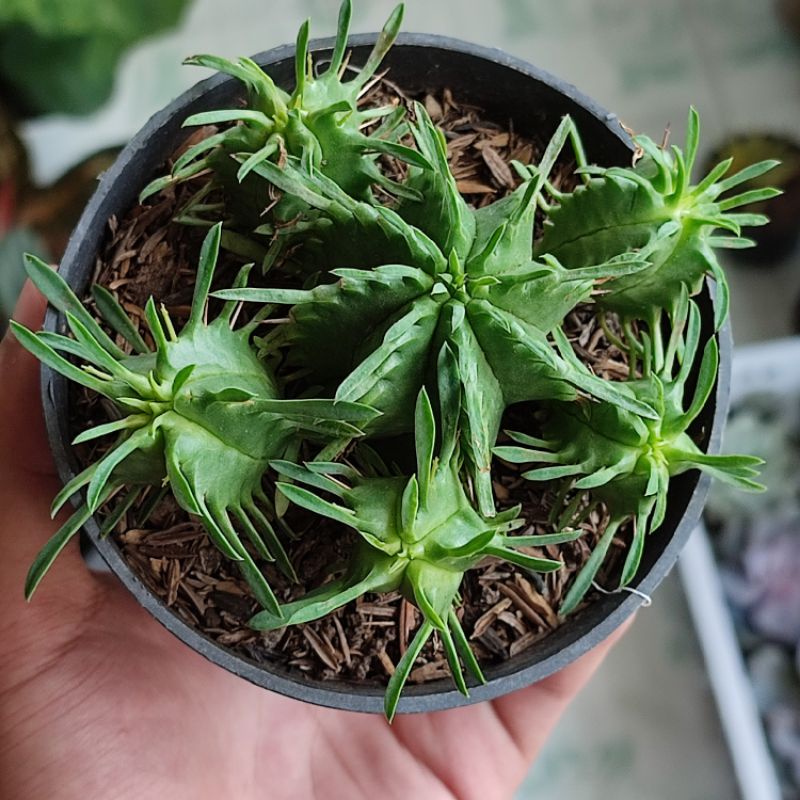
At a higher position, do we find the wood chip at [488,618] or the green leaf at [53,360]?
the green leaf at [53,360]

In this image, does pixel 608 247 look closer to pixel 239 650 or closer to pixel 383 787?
pixel 239 650

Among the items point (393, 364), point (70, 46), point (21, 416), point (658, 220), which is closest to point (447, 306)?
point (393, 364)

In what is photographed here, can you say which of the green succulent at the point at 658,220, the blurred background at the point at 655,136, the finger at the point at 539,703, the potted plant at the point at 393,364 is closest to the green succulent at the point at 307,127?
the potted plant at the point at 393,364

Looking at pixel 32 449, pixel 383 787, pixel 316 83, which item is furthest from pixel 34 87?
pixel 383 787

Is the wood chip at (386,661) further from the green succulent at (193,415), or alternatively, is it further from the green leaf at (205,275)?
the green leaf at (205,275)

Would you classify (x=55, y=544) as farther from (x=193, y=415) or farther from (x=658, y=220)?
(x=658, y=220)

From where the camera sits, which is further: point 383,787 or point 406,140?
point 383,787
